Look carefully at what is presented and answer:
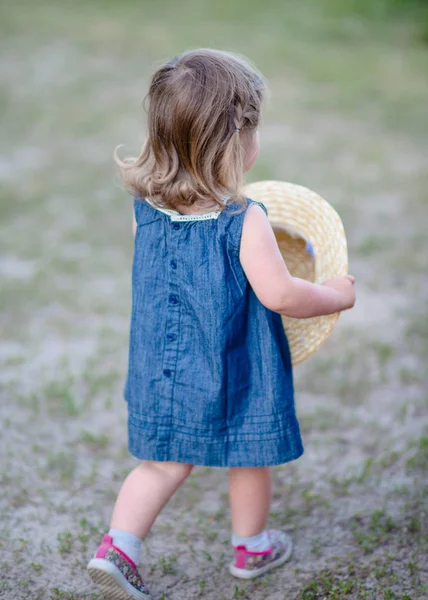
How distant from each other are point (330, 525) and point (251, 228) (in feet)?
3.63

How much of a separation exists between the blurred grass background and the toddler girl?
0.75ft

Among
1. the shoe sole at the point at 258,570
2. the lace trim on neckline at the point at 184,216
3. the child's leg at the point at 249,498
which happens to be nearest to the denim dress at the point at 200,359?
the lace trim on neckline at the point at 184,216

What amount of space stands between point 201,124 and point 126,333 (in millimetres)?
2020

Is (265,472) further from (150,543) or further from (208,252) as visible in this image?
(208,252)

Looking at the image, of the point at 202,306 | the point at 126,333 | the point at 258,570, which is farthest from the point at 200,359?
the point at 126,333

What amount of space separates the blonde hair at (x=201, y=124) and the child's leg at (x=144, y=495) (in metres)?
0.73

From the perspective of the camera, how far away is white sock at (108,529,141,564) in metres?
1.97

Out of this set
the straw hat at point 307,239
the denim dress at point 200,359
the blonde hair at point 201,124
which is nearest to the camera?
the blonde hair at point 201,124

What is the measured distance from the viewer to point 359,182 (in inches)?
223

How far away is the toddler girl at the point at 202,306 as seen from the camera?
1.80 metres

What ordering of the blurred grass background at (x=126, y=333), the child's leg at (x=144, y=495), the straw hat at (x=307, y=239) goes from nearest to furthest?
the child's leg at (x=144, y=495)
the straw hat at (x=307, y=239)
the blurred grass background at (x=126, y=333)

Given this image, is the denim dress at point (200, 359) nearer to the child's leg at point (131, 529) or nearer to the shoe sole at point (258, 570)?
the child's leg at point (131, 529)

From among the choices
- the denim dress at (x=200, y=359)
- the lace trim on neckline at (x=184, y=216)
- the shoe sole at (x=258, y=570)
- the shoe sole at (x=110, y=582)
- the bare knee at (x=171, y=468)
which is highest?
the lace trim on neckline at (x=184, y=216)

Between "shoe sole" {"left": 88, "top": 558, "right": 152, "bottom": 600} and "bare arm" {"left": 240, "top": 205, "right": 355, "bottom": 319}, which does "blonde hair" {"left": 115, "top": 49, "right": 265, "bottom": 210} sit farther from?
"shoe sole" {"left": 88, "top": 558, "right": 152, "bottom": 600}
